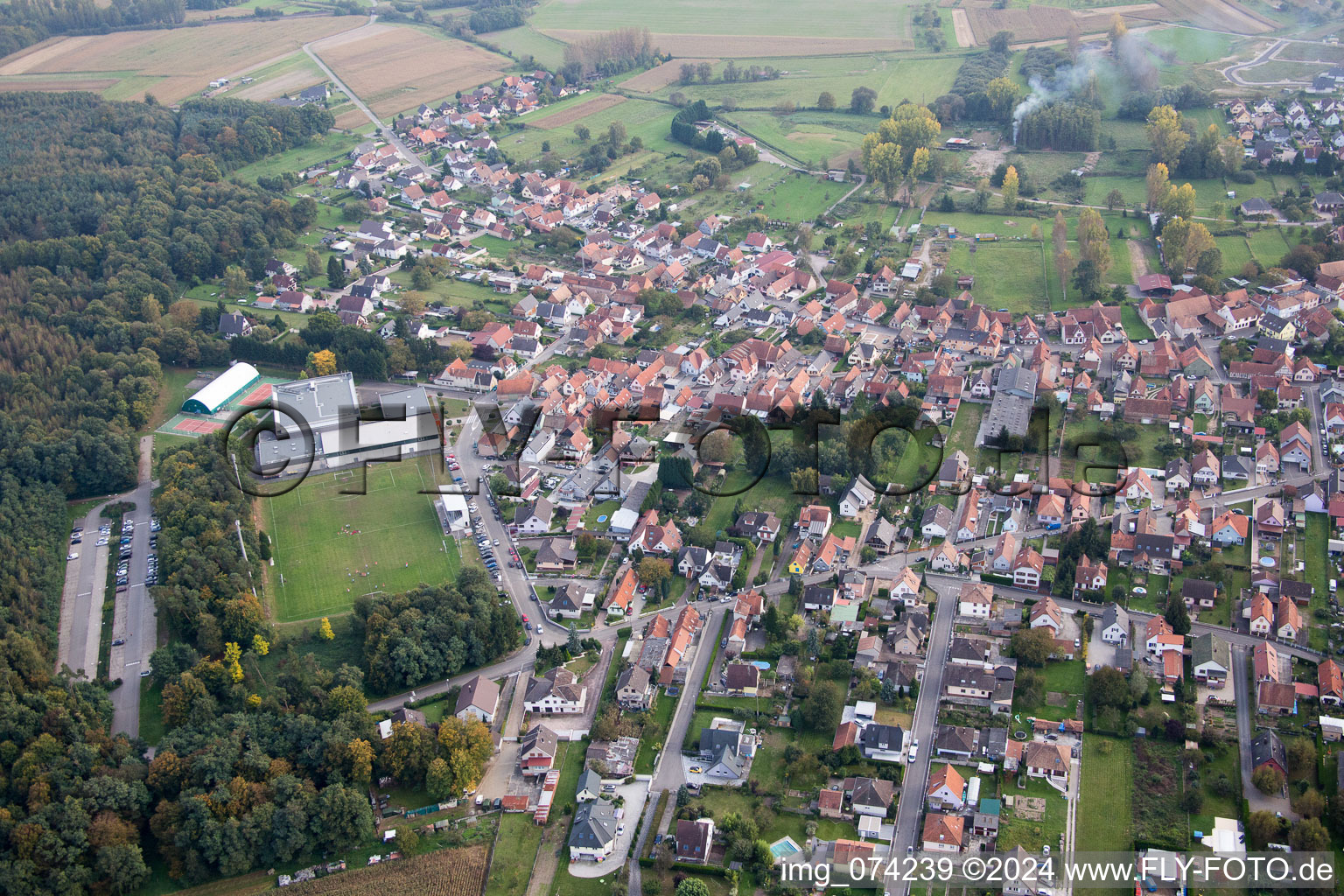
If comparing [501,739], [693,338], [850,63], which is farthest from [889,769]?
→ [850,63]

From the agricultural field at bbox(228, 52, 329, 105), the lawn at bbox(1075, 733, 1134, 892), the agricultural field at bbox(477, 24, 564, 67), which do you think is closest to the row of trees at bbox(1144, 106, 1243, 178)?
the lawn at bbox(1075, 733, 1134, 892)

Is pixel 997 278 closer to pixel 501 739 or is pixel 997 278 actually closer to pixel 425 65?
pixel 501 739

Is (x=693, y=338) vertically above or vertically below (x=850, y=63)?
below

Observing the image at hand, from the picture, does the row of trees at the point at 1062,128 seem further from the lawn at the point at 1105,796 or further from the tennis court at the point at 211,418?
the lawn at the point at 1105,796

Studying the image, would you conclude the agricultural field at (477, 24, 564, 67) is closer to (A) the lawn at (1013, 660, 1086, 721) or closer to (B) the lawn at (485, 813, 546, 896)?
(A) the lawn at (1013, 660, 1086, 721)

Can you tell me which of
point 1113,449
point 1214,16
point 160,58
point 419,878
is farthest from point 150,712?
point 1214,16

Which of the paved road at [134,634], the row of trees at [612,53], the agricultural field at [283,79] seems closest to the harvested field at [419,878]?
the paved road at [134,634]
